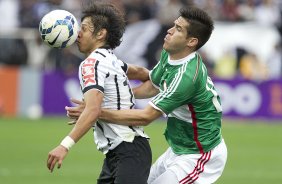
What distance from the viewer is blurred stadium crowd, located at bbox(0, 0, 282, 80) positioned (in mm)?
22859

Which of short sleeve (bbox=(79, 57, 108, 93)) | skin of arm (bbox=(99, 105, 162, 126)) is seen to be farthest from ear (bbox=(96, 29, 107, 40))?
skin of arm (bbox=(99, 105, 162, 126))

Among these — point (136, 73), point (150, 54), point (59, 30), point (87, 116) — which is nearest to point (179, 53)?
point (136, 73)

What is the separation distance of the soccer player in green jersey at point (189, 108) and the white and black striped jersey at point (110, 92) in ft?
0.87

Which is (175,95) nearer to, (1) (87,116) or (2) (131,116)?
(2) (131,116)

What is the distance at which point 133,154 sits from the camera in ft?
25.4

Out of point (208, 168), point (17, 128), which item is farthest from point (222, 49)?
point (208, 168)

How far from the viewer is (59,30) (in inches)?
307

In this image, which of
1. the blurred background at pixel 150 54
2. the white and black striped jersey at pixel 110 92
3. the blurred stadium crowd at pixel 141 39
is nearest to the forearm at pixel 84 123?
the white and black striped jersey at pixel 110 92

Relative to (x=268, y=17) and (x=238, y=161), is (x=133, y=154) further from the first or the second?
(x=268, y=17)

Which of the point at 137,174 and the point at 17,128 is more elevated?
the point at 137,174

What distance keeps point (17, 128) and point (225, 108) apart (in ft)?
18.7

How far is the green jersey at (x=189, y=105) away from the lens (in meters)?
7.87

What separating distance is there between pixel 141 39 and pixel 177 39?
15.7 m

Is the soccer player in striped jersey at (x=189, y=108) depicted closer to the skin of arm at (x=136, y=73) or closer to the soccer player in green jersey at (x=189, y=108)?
the soccer player in green jersey at (x=189, y=108)
